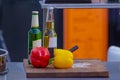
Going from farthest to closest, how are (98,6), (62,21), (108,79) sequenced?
(62,21) < (98,6) < (108,79)

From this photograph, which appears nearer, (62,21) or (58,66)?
(58,66)

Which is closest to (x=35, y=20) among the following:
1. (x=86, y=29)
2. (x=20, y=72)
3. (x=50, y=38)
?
(x=50, y=38)

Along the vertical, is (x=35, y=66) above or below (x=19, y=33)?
above

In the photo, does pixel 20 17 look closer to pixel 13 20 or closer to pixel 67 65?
pixel 13 20

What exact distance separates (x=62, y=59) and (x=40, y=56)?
8 centimetres

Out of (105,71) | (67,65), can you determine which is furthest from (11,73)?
(105,71)

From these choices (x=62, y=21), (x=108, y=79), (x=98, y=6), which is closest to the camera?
(x=108, y=79)

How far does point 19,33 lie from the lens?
3.50 metres

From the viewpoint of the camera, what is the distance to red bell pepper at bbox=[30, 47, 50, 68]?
4.04 ft

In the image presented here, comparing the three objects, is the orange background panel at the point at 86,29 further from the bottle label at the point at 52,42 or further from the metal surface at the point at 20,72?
the bottle label at the point at 52,42

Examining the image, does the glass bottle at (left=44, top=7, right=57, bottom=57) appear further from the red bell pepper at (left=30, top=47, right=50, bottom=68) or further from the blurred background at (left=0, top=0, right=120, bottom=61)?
the blurred background at (left=0, top=0, right=120, bottom=61)

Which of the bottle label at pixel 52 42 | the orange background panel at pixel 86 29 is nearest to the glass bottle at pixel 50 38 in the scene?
the bottle label at pixel 52 42

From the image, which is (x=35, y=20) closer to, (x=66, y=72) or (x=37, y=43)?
(x=37, y=43)

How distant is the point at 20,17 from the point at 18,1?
0.17 m
